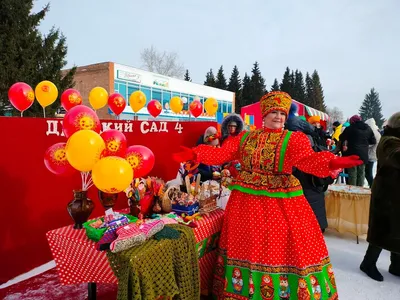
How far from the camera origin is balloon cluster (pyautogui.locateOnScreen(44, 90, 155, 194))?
2006mm

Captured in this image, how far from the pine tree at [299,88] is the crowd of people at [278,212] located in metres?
49.2

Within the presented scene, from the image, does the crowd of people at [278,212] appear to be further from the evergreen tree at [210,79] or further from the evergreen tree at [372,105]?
the evergreen tree at [372,105]

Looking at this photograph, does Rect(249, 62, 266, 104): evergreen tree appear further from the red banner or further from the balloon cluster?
the balloon cluster

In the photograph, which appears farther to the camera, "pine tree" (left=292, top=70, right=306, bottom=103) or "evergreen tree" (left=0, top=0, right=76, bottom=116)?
"pine tree" (left=292, top=70, right=306, bottom=103)

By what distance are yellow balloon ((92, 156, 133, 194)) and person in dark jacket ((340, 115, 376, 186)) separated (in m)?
5.78

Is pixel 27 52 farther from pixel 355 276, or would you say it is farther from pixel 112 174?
pixel 355 276

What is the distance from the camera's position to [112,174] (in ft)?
6.46

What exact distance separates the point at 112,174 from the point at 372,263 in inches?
119

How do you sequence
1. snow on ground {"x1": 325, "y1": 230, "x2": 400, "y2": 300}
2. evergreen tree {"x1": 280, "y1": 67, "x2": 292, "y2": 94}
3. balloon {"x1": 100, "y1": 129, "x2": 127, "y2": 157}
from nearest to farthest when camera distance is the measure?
1. balloon {"x1": 100, "y1": 129, "x2": 127, "y2": 157}
2. snow on ground {"x1": 325, "y1": 230, "x2": 400, "y2": 300}
3. evergreen tree {"x1": 280, "y1": 67, "x2": 292, "y2": 94}

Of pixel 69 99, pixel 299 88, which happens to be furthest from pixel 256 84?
pixel 69 99

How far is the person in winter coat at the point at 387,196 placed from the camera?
2564mm

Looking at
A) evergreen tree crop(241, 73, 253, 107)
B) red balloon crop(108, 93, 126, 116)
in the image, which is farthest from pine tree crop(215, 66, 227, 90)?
red balloon crop(108, 93, 126, 116)

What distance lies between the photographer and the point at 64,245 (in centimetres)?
217

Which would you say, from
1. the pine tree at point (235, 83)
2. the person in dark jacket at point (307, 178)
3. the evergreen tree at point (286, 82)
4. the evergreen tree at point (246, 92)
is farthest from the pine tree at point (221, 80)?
the person in dark jacket at point (307, 178)
